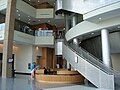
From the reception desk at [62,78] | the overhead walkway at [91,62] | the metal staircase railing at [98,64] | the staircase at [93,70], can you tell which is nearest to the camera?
the staircase at [93,70]

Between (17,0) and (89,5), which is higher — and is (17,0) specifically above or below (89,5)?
above

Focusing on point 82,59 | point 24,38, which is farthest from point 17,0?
A: point 82,59

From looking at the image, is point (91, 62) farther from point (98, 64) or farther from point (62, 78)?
point (62, 78)

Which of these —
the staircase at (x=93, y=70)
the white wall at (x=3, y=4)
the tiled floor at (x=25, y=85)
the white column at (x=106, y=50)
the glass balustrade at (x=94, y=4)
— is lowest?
the tiled floor at (x=25, y=85)

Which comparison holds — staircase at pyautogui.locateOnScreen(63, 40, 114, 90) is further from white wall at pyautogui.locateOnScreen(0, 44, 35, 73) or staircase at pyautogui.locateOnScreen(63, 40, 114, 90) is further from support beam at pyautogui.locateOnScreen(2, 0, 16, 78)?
white wall at pyautogui.locateOnScreen(0, 44, 35, 73)

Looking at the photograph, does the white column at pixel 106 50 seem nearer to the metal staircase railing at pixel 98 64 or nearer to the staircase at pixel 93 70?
the metal staircase railing at pixel 98 64

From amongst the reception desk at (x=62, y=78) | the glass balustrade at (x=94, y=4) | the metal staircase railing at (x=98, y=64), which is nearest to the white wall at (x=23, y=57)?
the metal staircase railing at (x=98, y=64)

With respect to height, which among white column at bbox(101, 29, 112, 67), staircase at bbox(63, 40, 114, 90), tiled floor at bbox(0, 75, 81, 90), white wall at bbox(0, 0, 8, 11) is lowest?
tiled floor at bbox(0, 75, 81, 90)

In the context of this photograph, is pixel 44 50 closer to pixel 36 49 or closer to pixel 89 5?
pixel 36 49

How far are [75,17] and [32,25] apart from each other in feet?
35.0

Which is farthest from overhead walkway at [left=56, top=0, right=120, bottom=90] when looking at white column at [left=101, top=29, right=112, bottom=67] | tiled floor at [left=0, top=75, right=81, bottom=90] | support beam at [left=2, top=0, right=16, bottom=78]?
support beam at [left=2, top=0, right=16, bottom=78]

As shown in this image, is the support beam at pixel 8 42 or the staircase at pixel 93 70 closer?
the staircase at pixel 93 70

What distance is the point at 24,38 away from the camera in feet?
75.4

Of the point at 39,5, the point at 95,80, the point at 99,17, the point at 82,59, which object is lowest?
the point at 95,80
